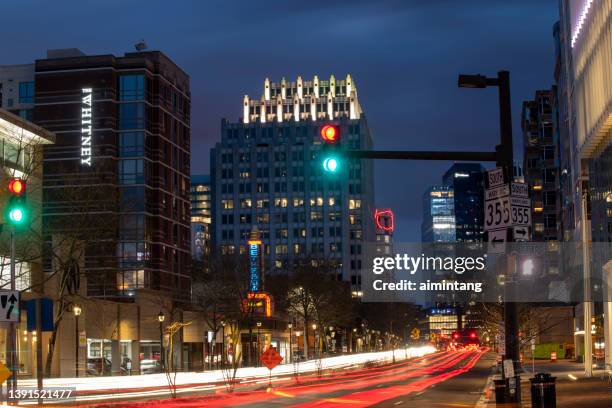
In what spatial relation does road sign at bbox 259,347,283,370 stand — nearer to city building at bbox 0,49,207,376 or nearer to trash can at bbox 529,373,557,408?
trash can at bbox 529,373,557,408

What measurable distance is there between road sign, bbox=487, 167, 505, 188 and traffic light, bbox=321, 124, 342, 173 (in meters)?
4.09

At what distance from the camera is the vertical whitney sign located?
4053 inches

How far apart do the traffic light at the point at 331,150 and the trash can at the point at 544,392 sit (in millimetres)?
10116

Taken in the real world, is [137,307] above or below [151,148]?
below

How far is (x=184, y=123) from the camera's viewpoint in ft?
382

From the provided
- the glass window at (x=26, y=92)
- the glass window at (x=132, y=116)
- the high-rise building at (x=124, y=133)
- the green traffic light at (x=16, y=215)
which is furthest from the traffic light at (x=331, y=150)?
the glass window at (x=26, y=92)

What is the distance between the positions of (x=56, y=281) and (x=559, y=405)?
3989 centimetres

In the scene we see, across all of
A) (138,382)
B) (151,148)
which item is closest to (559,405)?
(138,382)

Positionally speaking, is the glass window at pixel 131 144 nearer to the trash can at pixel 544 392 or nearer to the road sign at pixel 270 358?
the road sign at pixel 270 358

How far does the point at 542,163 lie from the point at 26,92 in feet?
311

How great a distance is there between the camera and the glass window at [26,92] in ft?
355

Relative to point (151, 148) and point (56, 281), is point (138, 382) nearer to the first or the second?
point (56, 281)

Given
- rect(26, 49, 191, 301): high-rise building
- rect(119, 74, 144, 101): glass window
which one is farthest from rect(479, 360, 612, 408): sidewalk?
rect(119, 74, 144, 101): glass window

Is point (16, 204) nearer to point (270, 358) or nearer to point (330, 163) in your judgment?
point (330, 163)
